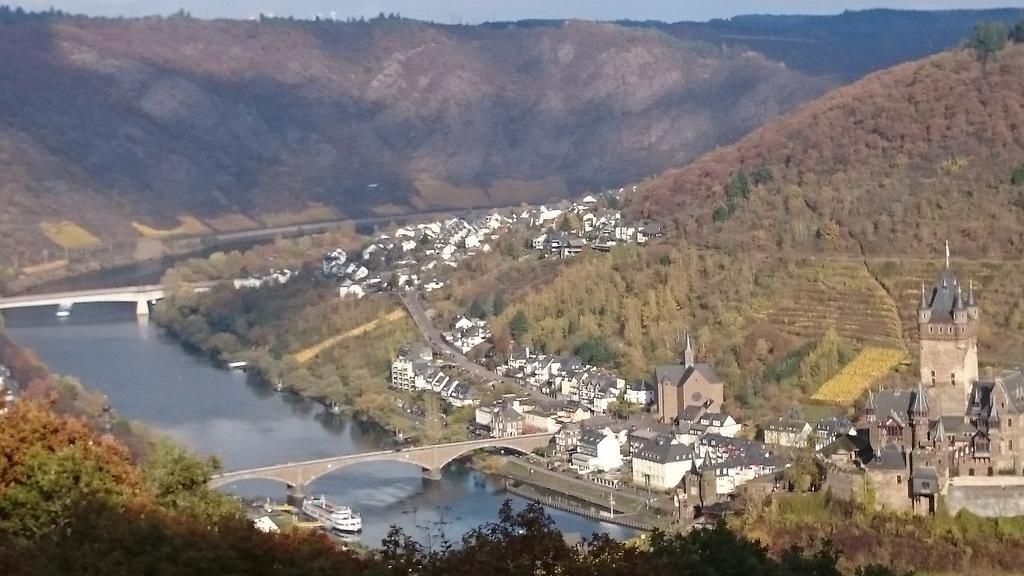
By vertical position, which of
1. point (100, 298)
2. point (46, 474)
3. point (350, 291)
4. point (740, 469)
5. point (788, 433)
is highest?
point (46, 474)

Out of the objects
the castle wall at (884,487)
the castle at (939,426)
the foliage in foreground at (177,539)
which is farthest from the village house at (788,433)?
the foliage in foreground at (177,539)

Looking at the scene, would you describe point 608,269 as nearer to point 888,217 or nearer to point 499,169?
point 888,217

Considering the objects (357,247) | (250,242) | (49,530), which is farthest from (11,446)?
(250,242)

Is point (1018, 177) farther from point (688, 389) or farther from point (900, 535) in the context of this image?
point (900, 535)

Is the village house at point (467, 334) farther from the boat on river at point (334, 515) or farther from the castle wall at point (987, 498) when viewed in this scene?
the castle wall at point (987, 498)

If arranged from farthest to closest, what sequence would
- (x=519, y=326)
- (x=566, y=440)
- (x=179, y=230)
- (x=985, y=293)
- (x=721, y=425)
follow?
(x=179, y=230)
(x=519, y=326)
(x=985, y=293)
(x=566, y=440)
(x=721, y=425)

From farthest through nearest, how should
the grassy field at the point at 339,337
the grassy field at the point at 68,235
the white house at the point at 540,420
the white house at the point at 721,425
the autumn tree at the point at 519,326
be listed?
the grassy field at the point at 68,235 < the grassy field at the point at 339,337 < the autumn tree at the point at 519,326 < the white house at the point at 540,420 < the white house at the point at 721,425

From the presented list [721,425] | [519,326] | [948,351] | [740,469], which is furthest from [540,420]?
[948,351]
